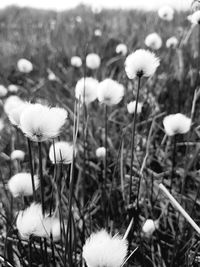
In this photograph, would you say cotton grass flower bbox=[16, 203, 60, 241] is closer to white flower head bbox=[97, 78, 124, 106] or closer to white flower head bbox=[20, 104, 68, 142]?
white flower head bbox=[20, 104, 68, 142]

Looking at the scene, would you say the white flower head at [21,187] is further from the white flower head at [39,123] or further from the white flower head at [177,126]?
the white flower head at [177,126]

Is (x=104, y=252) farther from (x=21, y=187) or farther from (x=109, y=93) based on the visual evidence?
(x=109, y=93)

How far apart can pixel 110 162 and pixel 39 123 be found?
0.83 metres

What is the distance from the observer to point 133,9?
547cm

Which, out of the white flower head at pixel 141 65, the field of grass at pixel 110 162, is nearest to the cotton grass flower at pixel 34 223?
the field of grass at pixel 110 162

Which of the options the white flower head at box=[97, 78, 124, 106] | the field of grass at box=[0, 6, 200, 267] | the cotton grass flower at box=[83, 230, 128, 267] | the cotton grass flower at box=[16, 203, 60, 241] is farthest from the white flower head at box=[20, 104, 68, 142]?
the white flower head at box=[97, 78, 124, 106]

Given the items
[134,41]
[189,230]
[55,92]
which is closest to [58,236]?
[189,230]

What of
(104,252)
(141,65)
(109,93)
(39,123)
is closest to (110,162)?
(109,93)

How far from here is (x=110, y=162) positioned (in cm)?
164

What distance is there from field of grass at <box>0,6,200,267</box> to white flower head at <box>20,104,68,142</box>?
29 millimetres

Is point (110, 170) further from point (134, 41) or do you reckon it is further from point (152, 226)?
point (134, 41)

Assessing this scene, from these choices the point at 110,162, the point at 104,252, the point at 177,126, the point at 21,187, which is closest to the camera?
the point at 104,252

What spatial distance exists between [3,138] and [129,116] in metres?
0.65

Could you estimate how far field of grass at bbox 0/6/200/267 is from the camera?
3.41ft
